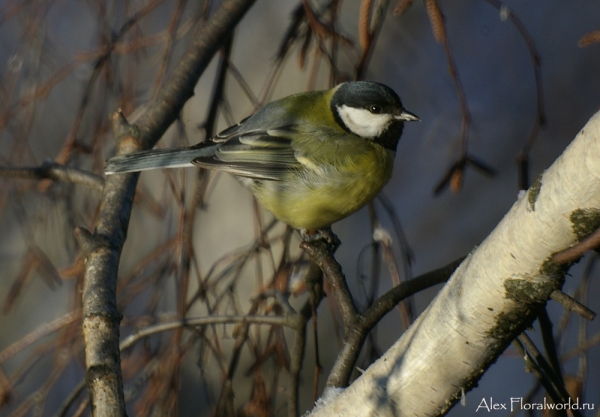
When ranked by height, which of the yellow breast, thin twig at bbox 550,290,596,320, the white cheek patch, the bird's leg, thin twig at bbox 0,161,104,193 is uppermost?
the white cheek patch

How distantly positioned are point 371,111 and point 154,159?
901mm

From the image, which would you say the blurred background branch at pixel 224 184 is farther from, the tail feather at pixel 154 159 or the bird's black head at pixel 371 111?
the bird's black head at pixel 371 111

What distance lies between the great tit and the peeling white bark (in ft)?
4.33

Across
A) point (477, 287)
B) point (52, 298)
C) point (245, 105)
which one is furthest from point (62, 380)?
point (477, 287)

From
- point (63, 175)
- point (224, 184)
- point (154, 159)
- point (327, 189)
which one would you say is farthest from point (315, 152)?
point (224, 184)

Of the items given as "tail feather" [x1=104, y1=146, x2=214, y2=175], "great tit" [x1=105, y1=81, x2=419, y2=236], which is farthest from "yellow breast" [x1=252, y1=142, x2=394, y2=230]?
"tail feather" [x1=104, y1=146, x2=214, y2=175]

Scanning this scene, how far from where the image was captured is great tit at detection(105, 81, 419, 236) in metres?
2.56

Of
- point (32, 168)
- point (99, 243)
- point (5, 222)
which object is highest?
point (5, 222)

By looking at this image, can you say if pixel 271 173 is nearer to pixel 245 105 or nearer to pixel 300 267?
pixel 300 267

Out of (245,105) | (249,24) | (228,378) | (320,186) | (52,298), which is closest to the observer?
(228,378)

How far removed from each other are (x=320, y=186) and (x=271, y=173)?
0.21m

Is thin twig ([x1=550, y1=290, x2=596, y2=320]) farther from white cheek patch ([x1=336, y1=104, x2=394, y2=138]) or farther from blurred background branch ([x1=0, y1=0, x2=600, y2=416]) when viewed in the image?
white cheek patch ([x1=336, y1=104, x2=394, y2=138])

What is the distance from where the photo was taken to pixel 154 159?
2.32 m

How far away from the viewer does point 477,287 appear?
1.11m
